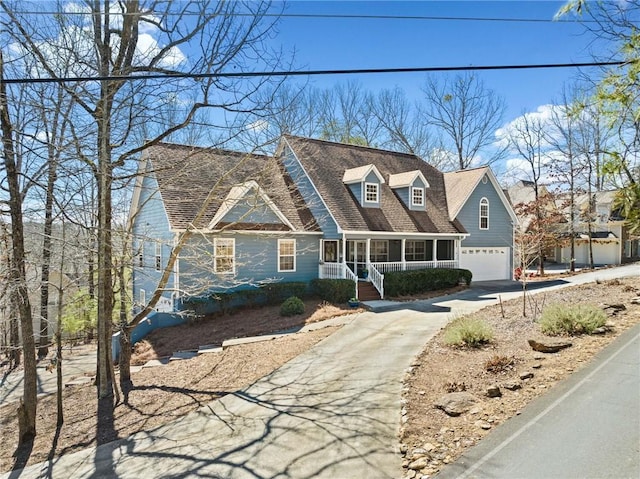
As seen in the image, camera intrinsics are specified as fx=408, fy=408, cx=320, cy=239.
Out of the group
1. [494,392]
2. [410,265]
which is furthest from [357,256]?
[494,392]

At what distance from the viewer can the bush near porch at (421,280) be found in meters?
18.7

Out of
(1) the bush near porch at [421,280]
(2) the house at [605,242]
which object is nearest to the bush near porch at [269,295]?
(1) the bush near porch at [421,280]

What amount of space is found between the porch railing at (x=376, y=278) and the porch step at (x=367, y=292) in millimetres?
198

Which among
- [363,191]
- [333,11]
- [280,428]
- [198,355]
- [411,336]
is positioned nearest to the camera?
[280,428]

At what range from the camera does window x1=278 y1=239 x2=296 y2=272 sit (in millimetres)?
18578

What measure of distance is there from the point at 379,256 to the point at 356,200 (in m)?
3.39

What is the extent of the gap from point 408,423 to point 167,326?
1227 centimetres

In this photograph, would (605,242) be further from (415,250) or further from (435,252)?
(415,250)

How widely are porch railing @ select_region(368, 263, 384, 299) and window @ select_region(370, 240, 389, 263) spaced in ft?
8.03

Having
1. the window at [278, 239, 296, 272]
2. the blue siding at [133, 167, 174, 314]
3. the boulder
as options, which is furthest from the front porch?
the boulder

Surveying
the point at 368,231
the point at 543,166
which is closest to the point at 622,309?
the point at 368,231

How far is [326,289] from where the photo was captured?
1792cm

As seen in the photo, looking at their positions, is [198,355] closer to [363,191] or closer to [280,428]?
[280,428]

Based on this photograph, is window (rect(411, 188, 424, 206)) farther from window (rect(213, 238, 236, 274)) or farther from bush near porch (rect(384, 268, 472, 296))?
window (rect(213, 238, 236, 274))
